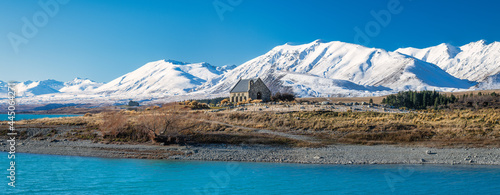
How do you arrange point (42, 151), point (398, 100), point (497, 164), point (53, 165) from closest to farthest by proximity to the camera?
point (497, 164), point (53, 165), point (42, 151), point (398, 100)

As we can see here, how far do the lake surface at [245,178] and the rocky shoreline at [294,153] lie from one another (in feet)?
4.30

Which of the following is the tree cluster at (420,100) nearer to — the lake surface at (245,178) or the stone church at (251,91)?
the stone church at (251,91)

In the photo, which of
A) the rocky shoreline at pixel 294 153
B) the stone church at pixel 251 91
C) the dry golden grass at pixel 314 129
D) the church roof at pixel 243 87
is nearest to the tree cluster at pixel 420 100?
the stone church at pixel 251 91

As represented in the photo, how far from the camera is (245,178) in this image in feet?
78.6

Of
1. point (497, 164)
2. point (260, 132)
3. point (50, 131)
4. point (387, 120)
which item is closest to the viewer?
point (497, 164)

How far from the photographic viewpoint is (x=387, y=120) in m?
42.7

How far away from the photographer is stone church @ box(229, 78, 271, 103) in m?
82.1

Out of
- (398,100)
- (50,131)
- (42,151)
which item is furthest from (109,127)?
(398,100)

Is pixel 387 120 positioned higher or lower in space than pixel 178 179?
higher

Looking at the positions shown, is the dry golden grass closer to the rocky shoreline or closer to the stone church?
the rocky shoreline

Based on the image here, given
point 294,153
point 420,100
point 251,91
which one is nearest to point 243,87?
point 251,91

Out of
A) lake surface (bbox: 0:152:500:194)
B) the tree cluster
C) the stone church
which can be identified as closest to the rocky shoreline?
lake surface (bbox: 0:152:500:194)

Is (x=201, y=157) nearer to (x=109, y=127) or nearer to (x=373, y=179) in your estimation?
(x=373, y=179)

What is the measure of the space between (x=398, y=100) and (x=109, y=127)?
60.5 meters
